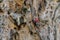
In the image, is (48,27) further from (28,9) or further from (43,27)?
(28,9)

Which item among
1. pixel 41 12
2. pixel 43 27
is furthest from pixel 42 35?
pixel 41 12

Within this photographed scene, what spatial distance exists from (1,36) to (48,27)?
32 cm

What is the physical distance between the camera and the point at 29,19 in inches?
49.2

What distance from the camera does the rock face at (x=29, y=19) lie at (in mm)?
1218

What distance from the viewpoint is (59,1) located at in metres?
1.23

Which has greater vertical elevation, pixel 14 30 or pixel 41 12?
pixel 41 12

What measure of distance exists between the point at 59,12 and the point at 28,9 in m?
0.22

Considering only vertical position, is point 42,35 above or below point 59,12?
below

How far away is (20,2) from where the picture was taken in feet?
4.15

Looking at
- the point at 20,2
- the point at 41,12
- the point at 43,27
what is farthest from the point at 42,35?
the point at 20,2

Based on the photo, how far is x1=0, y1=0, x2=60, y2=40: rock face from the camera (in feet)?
4.00

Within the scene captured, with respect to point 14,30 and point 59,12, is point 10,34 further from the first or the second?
point 59,12

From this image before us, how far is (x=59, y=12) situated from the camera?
4.01 ft

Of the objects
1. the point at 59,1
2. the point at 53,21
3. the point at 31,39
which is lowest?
the point at 31,39
